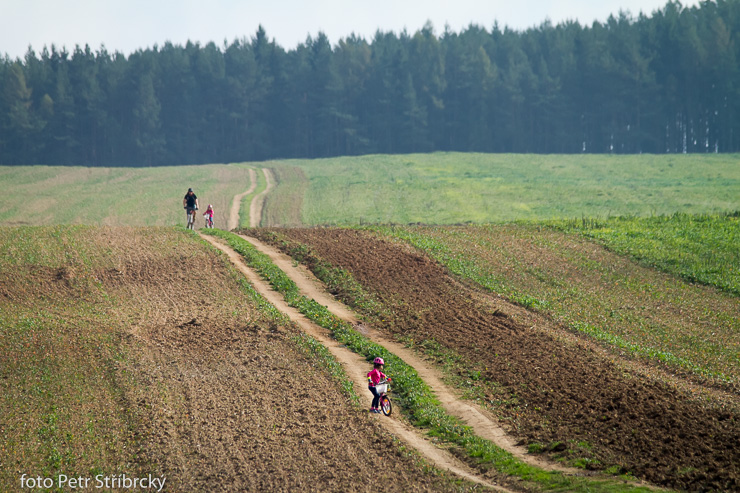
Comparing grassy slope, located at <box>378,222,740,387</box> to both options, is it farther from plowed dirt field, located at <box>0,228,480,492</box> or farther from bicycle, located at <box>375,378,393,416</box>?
plowed dirt field, located at <box>0,228,480,492</box>

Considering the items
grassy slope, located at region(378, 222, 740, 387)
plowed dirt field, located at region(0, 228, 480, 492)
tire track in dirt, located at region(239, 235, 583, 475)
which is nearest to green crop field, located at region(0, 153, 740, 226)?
grassy slope, located at region(378, 222, 740, 387)

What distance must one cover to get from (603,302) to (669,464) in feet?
49.5

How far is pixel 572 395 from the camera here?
18203mm

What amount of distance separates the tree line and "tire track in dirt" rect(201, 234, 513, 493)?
84.9m

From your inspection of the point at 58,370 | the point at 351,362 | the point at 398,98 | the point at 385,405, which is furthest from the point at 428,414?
the point at 398,98

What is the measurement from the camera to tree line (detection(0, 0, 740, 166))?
356 ft

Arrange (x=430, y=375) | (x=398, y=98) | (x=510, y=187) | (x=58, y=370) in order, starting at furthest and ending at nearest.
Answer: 1. (x=398, y=98)
2. (x=510, y=187)
3. (x=430, y=375)
4. (x=58, y=370)

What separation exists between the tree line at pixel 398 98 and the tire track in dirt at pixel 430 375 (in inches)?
3420

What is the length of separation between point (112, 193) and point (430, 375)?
55.7 metres

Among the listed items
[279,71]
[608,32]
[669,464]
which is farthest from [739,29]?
[669,464]

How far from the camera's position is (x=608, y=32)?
116 metres

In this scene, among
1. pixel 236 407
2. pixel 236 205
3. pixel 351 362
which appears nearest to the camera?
pixel 236 407

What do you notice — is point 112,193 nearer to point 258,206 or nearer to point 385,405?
point 258,206

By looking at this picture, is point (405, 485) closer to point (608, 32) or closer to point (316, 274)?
point (316, 274)
